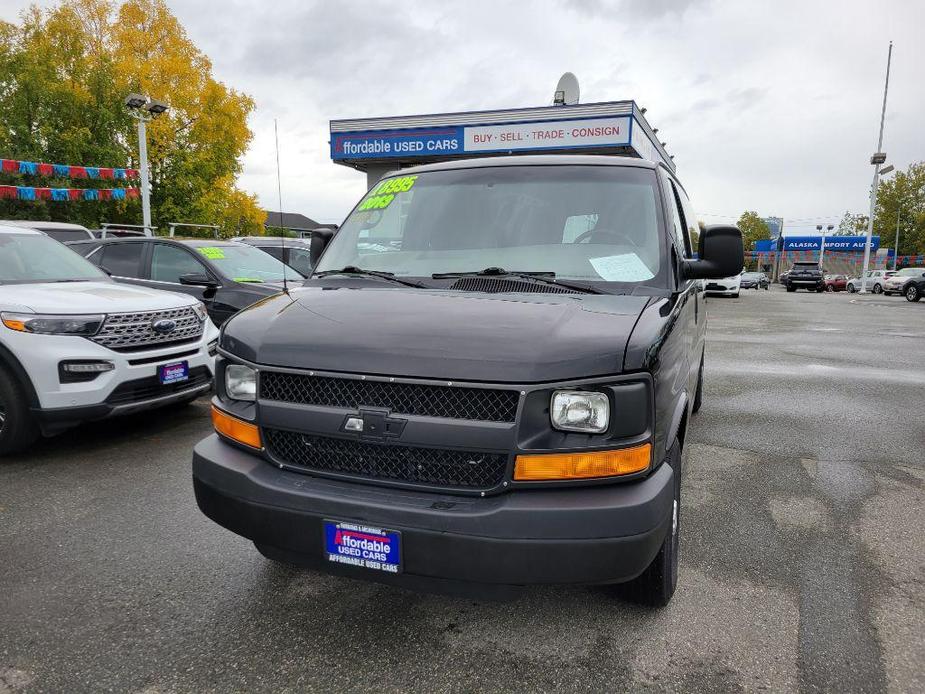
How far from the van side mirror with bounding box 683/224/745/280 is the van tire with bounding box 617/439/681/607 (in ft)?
3.06

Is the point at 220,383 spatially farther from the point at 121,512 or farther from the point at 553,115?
the point at 553,115

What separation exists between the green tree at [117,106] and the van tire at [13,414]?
83.1 feet

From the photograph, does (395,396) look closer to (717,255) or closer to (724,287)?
(717,255)

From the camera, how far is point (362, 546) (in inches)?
79.8

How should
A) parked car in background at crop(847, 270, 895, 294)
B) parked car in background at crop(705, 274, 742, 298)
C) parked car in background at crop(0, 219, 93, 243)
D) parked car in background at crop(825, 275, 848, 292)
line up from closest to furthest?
parked car in background at crop(0, 219, 93, 243)
parked car in background at crop(705, 274, 742, 298)
parked car in background at crop(847, 270, 895, 294)
parked car in background at crop(825, 275, 848, 292)

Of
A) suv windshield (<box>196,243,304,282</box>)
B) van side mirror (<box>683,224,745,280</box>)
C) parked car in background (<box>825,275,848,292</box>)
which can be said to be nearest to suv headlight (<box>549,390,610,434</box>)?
van side mirror (<box>683,224,745,280</box>)

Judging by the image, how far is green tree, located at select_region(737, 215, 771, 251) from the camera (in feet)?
319

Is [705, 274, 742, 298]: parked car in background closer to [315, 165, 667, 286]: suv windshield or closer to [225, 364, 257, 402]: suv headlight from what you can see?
[315, 165, 667, 286]: suv windshield

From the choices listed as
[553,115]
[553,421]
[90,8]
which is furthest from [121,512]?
[90,8]

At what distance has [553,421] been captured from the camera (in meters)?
1.96

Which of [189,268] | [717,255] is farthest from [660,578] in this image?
[189,268]

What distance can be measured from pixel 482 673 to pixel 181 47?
3298 cm

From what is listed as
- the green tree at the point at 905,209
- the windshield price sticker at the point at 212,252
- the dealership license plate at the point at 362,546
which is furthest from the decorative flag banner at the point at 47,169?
the green tree at the point at 905,209

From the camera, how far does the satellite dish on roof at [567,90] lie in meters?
20.1
